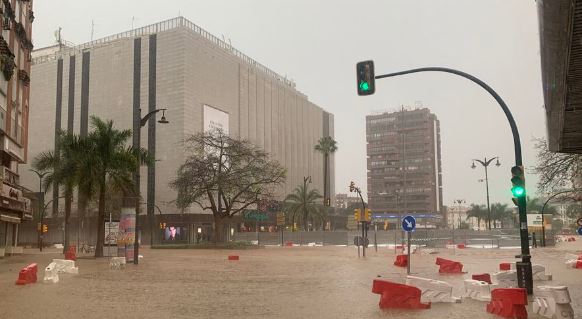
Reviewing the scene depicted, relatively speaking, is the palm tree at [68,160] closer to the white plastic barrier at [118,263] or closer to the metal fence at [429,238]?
the white plastic barrier at [118,263]

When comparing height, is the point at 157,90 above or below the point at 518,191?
above

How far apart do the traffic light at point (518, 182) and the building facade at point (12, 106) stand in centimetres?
2779

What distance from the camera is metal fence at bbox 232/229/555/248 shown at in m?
53.3

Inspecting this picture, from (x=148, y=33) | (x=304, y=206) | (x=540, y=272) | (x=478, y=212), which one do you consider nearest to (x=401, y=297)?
(x=540, y=272)

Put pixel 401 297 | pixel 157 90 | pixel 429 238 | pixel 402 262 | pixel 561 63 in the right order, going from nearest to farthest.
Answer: pixel 561 63, pixel 401 297, pixel 402 262, pixel 429 238, pixel 157 90

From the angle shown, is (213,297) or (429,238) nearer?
(213,297)

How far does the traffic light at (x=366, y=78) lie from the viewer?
47.9 feet

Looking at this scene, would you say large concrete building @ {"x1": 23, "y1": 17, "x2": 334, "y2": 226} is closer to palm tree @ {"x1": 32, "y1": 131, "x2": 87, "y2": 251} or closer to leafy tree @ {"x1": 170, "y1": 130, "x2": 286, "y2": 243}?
leafy tree @ {"x1": 170, "y1": 130, "x2": 286, "y2": 243}

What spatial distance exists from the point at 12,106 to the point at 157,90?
5195cm

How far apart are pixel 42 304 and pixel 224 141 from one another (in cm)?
4675

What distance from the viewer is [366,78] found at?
1462 cm

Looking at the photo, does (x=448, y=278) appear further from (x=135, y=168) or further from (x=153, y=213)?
(x=153, y=213)

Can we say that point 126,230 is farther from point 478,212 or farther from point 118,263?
point 478,212

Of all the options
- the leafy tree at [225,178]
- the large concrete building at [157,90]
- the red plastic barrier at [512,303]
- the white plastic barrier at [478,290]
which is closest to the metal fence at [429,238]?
the leafy tree at [225,178]
